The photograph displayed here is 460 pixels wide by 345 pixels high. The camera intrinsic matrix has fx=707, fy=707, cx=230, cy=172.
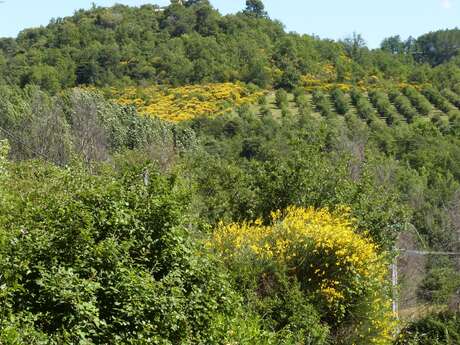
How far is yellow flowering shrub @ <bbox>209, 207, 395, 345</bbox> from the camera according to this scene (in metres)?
13.0

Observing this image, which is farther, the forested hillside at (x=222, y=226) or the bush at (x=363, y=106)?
the bush at (x=363, y=106)

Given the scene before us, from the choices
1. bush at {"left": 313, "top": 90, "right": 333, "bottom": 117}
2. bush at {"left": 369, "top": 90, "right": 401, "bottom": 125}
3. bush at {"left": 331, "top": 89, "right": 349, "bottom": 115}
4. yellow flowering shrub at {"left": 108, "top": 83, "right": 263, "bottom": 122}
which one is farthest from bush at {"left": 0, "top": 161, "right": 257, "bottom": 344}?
bush at {"left": 331, "top": 89, "right": 349, "bottom": 115}

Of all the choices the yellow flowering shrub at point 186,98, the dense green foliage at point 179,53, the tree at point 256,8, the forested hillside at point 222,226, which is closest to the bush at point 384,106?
the forested hillside at point 222,226

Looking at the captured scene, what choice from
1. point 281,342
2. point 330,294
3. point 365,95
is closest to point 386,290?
point 330,294

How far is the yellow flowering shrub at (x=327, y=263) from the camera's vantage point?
13.0m

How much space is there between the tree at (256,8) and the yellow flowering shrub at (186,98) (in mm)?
38841

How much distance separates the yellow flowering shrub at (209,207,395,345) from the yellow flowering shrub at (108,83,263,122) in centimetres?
6874

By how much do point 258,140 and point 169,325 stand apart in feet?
190

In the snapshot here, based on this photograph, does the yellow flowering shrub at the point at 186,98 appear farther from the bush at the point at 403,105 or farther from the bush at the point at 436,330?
the bush at the point at 436,330

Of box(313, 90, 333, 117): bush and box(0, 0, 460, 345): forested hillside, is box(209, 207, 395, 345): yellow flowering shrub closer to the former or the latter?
box(0, 0, 460, 345): forested hillside

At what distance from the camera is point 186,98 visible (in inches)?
3688

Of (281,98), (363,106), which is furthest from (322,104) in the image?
(281,98)

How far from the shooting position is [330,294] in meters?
13.1

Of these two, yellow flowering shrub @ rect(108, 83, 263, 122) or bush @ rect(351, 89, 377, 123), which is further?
yellow flowering shrub @ rect(108, 83, 263, 122)
